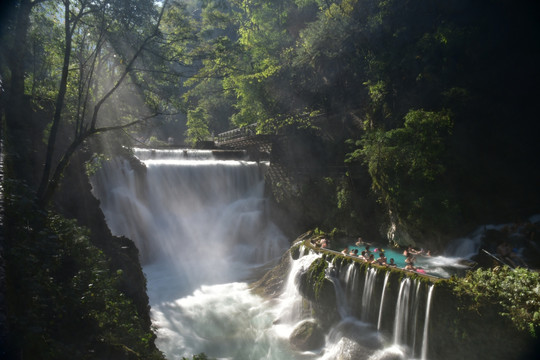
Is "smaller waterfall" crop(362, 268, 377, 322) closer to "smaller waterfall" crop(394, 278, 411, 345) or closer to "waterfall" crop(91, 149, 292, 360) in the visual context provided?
"smaller waterfall" crop(394, 278, 411, 345)

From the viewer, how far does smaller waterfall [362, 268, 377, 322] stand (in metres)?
10.2

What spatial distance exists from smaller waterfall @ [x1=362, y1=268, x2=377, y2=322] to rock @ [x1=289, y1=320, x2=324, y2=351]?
1.66 m

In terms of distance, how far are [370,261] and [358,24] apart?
17.0 m

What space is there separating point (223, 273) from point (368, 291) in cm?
1012

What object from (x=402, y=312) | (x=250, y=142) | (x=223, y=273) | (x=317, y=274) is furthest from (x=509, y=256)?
Answer: (x=250, y=142)

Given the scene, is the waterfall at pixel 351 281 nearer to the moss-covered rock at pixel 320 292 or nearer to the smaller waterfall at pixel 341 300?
the smaller waterfall at pixel 341 300

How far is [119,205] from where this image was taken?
752 inches

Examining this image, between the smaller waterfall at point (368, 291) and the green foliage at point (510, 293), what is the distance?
243 centimetres

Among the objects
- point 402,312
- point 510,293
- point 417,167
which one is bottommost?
point 402,312

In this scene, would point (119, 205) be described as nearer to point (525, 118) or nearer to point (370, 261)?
point (370, 261)

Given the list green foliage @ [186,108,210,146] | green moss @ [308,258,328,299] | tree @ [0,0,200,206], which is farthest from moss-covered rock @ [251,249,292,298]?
tree @ [0,0,200,206]

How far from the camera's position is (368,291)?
10.3 metres

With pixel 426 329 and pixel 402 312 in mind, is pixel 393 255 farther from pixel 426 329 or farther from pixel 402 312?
pixel 426 329

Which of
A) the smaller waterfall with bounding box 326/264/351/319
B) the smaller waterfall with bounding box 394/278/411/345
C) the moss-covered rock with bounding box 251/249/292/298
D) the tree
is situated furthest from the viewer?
the moss-covered rock with bounding box 251/249/292/298
